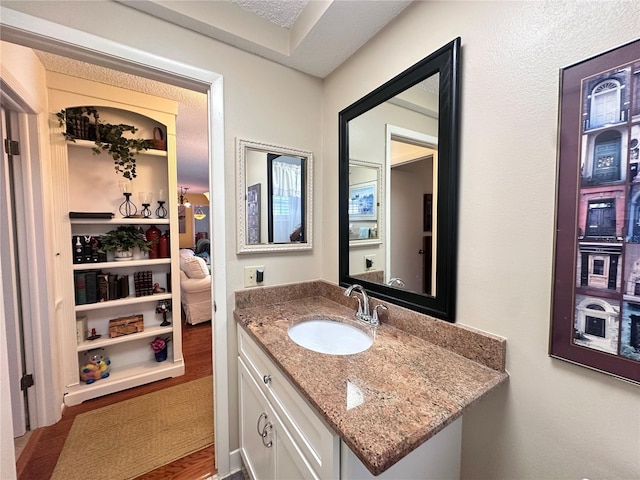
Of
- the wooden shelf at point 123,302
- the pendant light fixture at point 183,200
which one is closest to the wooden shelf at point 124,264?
the wooden shelf at point 123,302

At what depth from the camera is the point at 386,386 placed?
2.48 feet

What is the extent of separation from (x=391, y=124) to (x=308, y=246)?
0.84 metres

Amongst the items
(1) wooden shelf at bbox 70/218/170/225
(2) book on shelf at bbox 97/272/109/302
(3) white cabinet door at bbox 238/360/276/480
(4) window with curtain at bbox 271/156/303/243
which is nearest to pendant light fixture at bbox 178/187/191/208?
(1) wooden shelf at bbox 70/218/170/225

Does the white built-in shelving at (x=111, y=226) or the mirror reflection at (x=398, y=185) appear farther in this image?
the white built-in shelving at (x=111, y=226)

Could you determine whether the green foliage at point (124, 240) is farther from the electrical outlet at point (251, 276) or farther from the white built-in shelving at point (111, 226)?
the electrical outlet at point (251, 276)

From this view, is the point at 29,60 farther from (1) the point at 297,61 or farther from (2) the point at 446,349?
(2) the point at 446,349

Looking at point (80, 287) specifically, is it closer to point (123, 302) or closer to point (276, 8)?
point (123, 302)

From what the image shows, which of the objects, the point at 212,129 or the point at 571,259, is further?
the point at 212,129

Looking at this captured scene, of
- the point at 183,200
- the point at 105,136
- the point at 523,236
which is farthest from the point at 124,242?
the point at 183,200

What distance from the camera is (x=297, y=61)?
147 cm

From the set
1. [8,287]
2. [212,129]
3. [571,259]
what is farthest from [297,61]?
[8,287]

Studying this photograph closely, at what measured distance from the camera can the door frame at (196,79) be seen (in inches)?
38.4

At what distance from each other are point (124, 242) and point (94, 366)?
3.35ft

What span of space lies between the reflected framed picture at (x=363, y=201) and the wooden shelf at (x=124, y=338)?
2.01 meters
